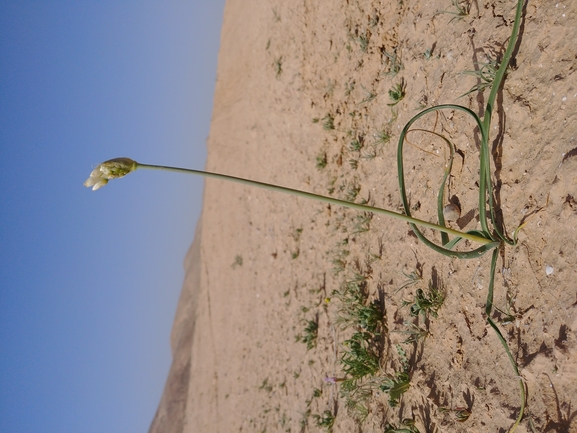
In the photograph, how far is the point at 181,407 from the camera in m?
8.85

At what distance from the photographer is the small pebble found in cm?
239

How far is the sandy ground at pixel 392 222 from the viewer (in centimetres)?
191

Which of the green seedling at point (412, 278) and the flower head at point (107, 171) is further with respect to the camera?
the green seedling at point (412, 278)

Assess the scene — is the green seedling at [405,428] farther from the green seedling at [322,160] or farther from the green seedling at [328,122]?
the green seedling at [328,122]

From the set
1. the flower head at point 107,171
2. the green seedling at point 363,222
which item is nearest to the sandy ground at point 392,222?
the green seedling at point 363,222

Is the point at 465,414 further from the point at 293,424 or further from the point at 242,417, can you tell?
the point at 242,417

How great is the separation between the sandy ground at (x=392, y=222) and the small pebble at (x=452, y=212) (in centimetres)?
3

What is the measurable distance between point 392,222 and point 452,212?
69 centimetres

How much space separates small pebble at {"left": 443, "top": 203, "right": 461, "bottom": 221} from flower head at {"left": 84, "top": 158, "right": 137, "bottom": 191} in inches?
66.5

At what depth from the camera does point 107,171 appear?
4.89 feet

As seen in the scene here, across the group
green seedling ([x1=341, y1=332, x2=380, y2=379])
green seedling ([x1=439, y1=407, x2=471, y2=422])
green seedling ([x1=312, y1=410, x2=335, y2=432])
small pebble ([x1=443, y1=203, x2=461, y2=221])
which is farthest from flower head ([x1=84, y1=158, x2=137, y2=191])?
green seedling ([x1=312, y1=410, x2=335, y2=432])

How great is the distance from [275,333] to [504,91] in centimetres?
330

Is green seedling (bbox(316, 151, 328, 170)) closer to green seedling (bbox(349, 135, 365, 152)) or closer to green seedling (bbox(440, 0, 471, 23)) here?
green seedling (bbox(349, 135, 365, 152))

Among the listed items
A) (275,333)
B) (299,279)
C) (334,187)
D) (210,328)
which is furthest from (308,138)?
(210,328)
